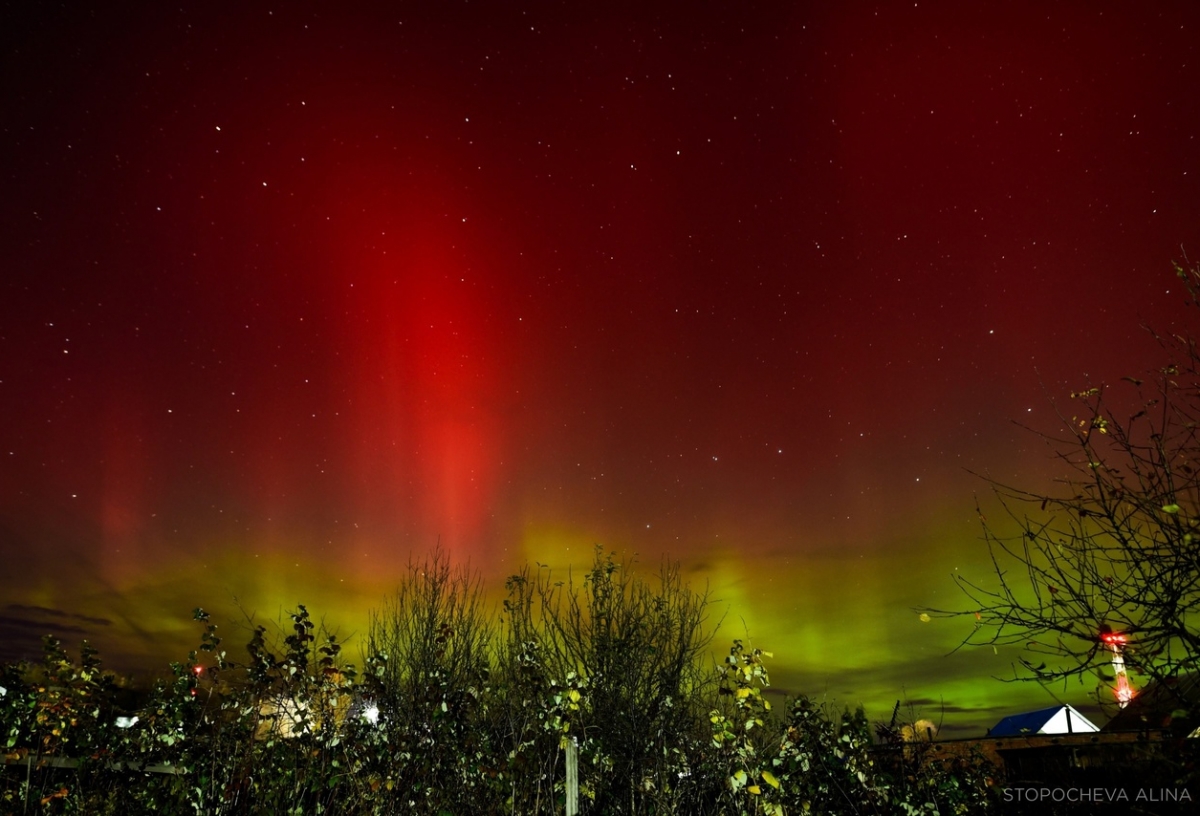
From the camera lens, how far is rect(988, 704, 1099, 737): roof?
64.8ft

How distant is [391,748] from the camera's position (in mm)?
7477

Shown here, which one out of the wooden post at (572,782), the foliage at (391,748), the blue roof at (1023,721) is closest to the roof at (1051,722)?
the blue roof at (1023,721)

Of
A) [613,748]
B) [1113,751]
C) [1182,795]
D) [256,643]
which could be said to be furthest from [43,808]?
[1113,751]

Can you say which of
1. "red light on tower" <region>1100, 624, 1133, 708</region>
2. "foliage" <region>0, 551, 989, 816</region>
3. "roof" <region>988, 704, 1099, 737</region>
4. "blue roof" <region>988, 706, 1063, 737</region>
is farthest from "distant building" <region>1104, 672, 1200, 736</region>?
"blue roof" <region>988, 706, 1063, 737</region>

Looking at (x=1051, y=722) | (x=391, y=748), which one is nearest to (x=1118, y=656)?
(x=391, y=748)

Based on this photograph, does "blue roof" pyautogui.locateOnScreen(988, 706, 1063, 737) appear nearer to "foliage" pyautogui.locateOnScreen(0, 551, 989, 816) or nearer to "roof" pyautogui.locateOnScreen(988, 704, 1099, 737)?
"roof" pyautogui.locateOnScreen(988, 704, 1099, 737)

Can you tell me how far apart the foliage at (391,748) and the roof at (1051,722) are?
39.4 ft

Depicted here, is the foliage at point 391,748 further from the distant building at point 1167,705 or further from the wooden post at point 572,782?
the distant building at point 1167,705

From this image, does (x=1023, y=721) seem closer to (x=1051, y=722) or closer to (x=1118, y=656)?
(x=1051, y=722)

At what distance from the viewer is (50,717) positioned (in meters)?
7.25

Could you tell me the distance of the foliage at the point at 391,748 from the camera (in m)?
7.04

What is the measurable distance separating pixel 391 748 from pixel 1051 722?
2251 cm

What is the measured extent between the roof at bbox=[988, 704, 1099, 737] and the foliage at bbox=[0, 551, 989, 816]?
12.0 metres

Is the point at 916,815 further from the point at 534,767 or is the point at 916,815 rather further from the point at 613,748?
the point at 534,767
